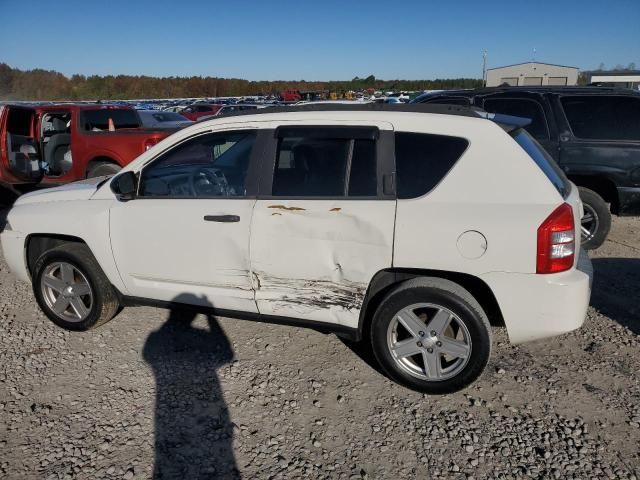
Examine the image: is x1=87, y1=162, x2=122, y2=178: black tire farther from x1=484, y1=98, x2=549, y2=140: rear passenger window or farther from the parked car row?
the parked car row

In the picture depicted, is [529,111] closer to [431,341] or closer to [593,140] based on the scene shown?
[593,140]

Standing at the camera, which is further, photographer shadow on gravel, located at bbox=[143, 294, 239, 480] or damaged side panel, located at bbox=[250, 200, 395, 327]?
damaged side panel, located at bbox=[250, 200, 395, 327]

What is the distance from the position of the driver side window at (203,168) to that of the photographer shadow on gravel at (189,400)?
80 centimetres

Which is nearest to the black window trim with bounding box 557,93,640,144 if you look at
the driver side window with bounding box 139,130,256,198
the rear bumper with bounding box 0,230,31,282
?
the driver side window with bounding box 139,130,256,198

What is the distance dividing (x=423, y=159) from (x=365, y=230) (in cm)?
56

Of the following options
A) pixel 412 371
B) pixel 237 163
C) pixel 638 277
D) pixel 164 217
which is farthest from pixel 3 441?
pixel 638 277

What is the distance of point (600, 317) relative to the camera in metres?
4.07

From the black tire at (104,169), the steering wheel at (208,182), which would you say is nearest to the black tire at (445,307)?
the steering wheel at (208,182)

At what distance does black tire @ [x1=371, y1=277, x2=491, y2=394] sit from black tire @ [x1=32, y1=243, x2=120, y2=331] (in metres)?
2.15

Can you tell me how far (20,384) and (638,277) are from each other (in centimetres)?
552

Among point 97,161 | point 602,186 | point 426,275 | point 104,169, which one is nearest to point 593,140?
point 602,186

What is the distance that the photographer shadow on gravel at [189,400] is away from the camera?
8.34ft

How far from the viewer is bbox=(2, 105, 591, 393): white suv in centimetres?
276

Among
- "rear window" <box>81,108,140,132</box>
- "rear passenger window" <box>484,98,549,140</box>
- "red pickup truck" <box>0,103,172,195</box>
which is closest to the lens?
"rear passenger window" <box>484,98,549,140</box>
